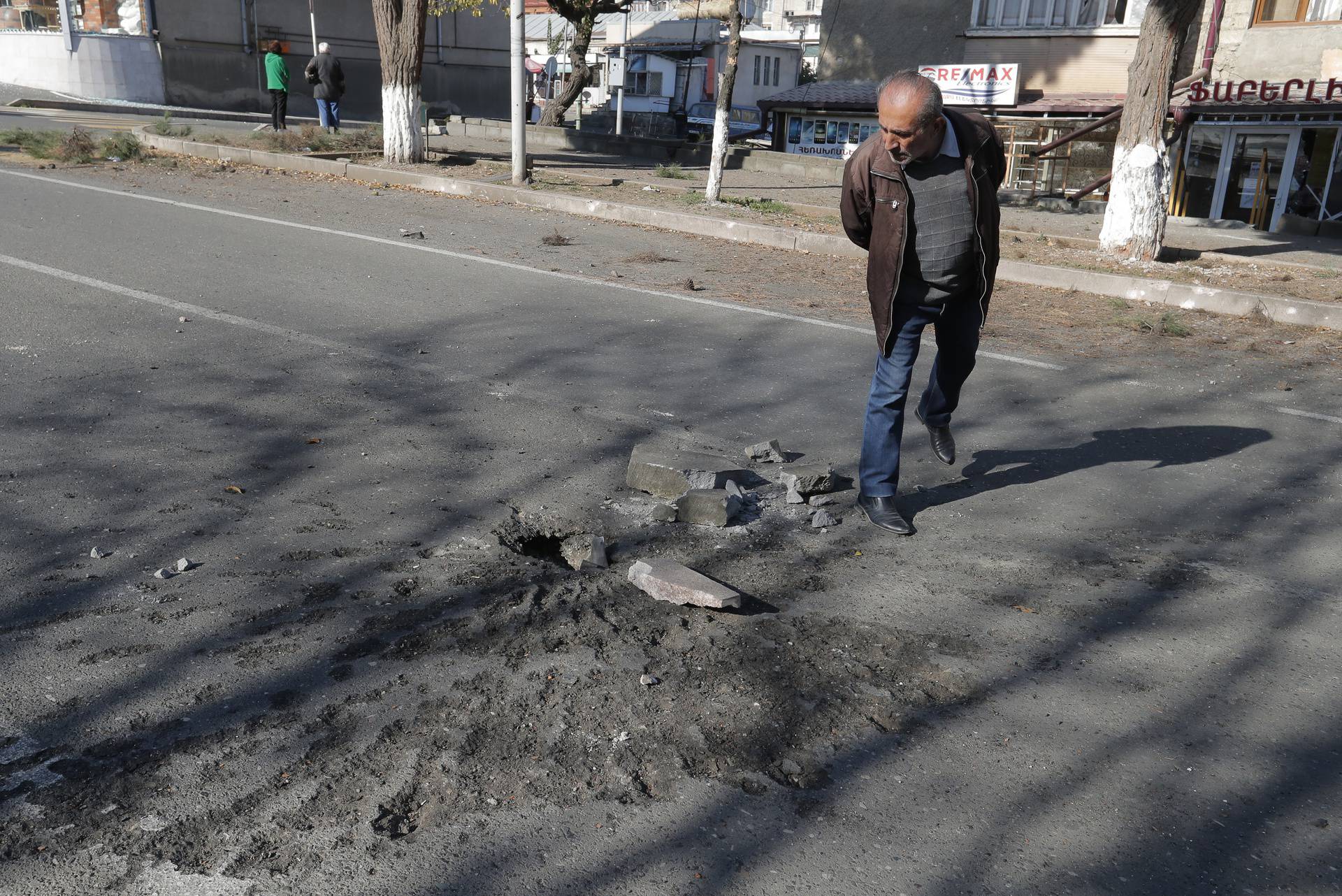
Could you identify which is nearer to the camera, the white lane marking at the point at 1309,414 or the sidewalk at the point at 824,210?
the white lane marking at the point at 1309,414

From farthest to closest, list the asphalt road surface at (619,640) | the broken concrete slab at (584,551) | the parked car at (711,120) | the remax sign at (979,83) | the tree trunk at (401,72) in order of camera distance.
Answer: the parked car at (711,120), the remax sign at (979,83), the tree trunk at (401,72), the broken concrete slab at (584,551), the asphalt road surface at (619,640)

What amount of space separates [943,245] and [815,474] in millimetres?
1064

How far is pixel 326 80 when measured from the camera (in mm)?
20203

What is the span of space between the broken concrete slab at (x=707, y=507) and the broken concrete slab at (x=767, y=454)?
2.25ft

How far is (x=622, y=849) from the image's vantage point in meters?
2.32

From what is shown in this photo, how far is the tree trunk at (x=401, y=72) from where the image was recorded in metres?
16.2

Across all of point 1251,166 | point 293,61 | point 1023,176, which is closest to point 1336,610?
point 1251,166

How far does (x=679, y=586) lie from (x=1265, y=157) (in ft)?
58.3

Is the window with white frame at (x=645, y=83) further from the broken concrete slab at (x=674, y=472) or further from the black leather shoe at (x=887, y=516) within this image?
the black leather shoe at (x=887, y=516)

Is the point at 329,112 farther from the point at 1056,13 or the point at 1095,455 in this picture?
the point at 1095,455

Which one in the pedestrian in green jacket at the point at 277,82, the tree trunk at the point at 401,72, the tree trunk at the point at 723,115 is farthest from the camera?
the pedestrian in green jacket at the point at 277,82

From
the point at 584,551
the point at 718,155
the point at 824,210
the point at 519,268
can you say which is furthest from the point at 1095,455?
the point at 718,155

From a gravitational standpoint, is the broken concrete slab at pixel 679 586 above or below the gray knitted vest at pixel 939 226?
below

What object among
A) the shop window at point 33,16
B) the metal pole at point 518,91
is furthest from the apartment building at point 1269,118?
the shop window at point 33,16
